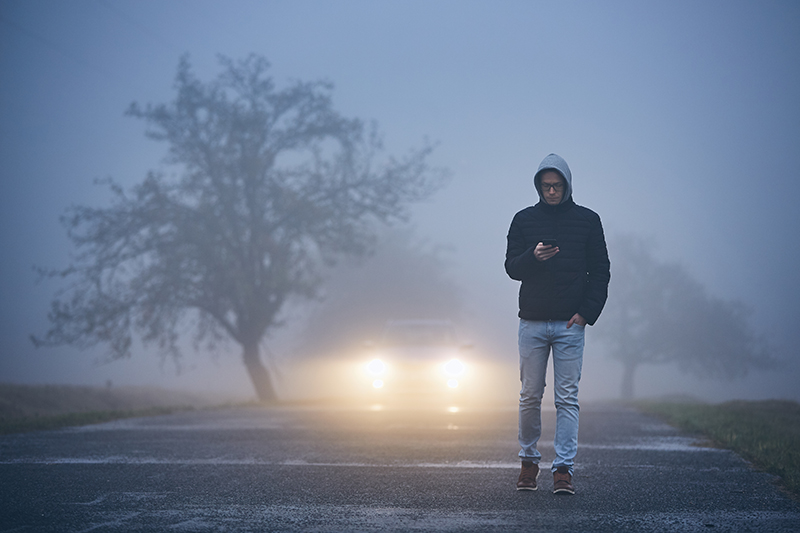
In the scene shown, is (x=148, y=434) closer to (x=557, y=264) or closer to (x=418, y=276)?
(x=557, y=264)

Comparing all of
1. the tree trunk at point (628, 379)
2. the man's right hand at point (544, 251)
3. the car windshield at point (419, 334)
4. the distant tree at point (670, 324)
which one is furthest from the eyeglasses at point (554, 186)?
the tree trunk at point (628, 379)

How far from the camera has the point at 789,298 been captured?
106000 mm

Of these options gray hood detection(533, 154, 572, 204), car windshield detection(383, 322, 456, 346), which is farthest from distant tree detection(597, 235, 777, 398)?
gray hood detection(533, 154, 572, 204)

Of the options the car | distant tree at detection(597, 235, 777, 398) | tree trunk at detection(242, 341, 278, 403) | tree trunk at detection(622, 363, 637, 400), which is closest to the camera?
the car

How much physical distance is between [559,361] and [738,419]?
588cm

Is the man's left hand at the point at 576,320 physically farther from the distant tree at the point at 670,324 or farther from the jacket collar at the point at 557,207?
the distant tree at the point at 670,324

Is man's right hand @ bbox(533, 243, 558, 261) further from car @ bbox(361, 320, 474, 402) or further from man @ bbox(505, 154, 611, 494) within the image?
car @ bbox(361, 320, 474, 402)

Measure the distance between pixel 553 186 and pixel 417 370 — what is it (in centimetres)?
959

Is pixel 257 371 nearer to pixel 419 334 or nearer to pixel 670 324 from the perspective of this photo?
pixel 419 334

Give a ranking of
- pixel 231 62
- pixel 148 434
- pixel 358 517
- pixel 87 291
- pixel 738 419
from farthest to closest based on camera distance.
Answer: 1. pixel 231 62
2. pixel 87 291
3. pixel 738 419
4. pixel 148 434
5. pixel 358 517

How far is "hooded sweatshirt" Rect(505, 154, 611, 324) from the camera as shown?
528 centimetres

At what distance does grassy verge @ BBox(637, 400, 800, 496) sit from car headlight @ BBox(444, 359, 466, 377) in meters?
3.43

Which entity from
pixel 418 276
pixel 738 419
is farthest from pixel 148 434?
pixel 418 276

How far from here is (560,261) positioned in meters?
5.33
